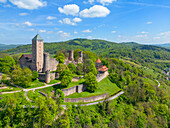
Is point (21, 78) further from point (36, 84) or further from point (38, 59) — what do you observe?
point (38, 59)

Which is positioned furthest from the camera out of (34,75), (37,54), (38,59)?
(38,59)

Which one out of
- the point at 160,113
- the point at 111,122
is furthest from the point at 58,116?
the point at 160,113

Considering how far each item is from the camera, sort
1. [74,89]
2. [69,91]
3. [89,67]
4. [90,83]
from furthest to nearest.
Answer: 1. [89,67]
2. [90,83]
3. [74,89]
4. [69,91]

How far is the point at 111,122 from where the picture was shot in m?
31.8

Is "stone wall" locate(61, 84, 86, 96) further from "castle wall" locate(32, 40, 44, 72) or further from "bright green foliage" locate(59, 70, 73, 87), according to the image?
"castle wall" locate(32, 40, 44, 72)

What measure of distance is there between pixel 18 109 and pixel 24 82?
14639 mm

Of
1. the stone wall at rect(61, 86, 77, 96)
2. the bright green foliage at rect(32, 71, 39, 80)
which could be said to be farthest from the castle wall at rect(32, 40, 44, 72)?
the stone wall at rect(61, 86, 77, 96)

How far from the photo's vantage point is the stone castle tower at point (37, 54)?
4461 centimetres

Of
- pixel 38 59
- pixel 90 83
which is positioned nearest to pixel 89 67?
pixel 90 83

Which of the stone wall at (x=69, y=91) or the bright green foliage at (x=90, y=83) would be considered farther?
the bright green foliage at (x=90, y=83)

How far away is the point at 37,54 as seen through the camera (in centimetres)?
4484

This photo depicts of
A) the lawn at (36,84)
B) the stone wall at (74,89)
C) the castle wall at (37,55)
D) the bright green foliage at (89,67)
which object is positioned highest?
the castle wall at (37,55)

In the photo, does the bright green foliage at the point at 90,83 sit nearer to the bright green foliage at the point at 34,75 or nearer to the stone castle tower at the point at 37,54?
the bright green foliage at the point at 34,75

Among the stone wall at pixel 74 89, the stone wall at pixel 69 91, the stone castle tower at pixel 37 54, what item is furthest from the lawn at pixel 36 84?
the stone wall at pixel 74 89
